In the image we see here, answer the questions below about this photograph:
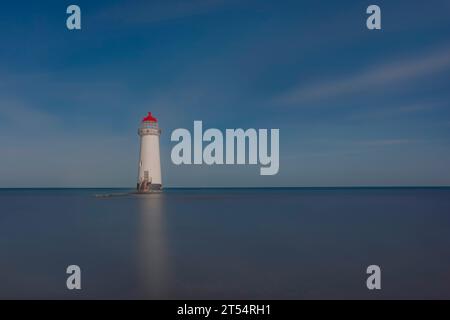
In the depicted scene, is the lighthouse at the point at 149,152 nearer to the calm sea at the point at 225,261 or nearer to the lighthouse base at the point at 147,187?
the lighthouse base at the point at 147,187

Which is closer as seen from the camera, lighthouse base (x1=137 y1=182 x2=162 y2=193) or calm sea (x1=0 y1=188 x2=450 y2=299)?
calm sea (x1=0 y1=188 x2=450 y2=299)

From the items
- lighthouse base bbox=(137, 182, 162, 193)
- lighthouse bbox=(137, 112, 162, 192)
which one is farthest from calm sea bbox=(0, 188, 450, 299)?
lighthouse base bbox=(137, 182, 162, 193)

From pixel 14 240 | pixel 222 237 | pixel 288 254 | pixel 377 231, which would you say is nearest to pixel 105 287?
pixel 288 254

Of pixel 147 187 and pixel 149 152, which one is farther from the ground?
pixel 149 152

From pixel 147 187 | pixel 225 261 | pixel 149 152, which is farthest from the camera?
pixel 147 187

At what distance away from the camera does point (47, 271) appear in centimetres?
927

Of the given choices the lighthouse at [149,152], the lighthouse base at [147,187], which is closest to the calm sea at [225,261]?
the lighthouse at [149,152]

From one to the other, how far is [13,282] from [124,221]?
1146 centimetres

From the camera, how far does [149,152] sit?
113 ft

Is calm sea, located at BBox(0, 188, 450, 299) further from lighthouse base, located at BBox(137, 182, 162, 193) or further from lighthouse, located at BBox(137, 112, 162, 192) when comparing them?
lighthouse base, located at BBox(137, 182, 162, 193)

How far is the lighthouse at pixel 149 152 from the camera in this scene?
34.3 metres

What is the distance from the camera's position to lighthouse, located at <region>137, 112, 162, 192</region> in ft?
112

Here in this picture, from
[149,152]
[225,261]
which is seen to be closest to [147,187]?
[149,152]

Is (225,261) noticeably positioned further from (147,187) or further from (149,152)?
(147,187)
